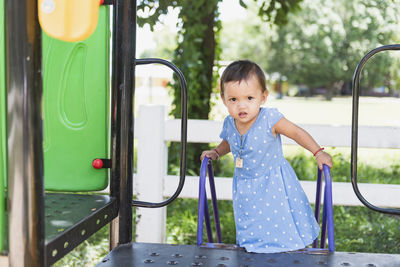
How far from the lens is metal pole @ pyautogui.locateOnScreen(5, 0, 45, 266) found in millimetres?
1181

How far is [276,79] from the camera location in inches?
1581

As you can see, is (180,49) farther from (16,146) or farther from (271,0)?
(16,146)

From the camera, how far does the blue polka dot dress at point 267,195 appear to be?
220 cm

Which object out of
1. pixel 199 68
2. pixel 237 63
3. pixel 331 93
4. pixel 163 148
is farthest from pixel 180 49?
pixel 331 93

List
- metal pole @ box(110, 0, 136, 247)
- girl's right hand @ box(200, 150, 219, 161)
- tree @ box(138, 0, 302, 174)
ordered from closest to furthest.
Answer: metal pole @ box(110, 0, 136, 247) < girl's right hand @ box(200, 150, 219, 161) < tree @ box(138, 0, 302, 174)

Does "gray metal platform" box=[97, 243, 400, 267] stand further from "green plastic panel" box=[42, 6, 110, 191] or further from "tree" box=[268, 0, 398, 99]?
"tree" box=[268, 0, 398, 99]

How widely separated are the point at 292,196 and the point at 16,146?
4.52ft

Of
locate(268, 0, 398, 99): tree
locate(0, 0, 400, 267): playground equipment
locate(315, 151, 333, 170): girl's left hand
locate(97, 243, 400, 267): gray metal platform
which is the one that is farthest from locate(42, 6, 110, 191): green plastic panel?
locate(268, 0, 398, 99): tree

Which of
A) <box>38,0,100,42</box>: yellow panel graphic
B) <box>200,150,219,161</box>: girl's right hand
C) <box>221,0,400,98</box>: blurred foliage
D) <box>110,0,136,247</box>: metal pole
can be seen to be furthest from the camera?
<box>221,0,400,98</box>: blurred foliage

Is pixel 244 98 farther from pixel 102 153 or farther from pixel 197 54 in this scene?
pixel 197 54

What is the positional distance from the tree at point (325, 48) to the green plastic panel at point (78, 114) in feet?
89.2

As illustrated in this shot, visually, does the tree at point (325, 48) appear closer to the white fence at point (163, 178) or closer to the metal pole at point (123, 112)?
the white fence at point (163, 178)

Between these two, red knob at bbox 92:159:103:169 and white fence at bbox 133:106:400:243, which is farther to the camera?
white fence at bbox 133:106:400:243

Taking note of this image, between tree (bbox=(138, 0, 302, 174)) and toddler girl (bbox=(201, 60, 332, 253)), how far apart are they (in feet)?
8.24
